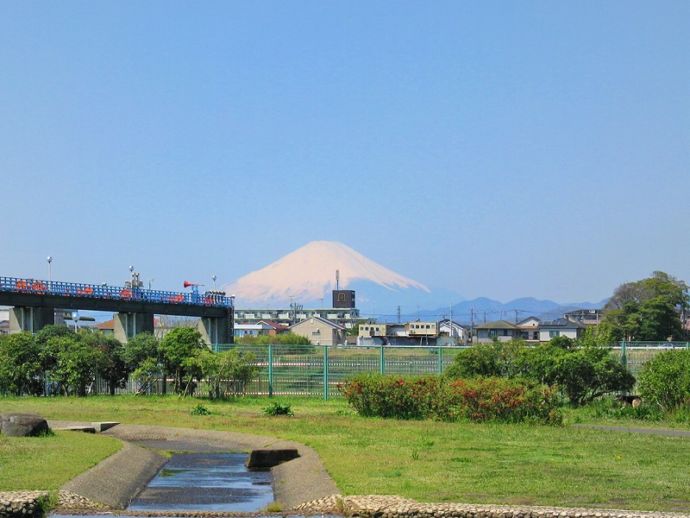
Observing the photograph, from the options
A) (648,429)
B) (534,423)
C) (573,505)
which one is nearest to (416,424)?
(534,423)

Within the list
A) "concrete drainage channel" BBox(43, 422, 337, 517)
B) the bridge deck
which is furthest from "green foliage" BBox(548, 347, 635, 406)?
the bridge deck

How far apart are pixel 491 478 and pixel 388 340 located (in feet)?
439

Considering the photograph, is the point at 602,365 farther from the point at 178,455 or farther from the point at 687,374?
the point at 178,455

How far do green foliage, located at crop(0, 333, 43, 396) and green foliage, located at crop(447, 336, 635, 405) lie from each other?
19115 mm

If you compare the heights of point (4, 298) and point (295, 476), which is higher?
point (4, 298)

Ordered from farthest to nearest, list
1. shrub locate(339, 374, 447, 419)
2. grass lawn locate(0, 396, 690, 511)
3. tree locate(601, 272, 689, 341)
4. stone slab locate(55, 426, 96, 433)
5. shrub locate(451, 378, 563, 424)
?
1. tree locate(601, 272, 689, 341)
2. shrub locate(339, 374, 447, 419)
3. shrub locate(451, 378, 563, 424)
4. stone slab locate(55, 426, 96, 433)
5. grass lawn locate(0, 396, 690, 511)

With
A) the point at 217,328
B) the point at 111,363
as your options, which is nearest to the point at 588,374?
the point at 111,363

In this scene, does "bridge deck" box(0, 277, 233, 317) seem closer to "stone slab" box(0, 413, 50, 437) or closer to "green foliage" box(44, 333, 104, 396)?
"green foliage" box(44, 333, 104, 396)

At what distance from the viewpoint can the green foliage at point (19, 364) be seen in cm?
4606

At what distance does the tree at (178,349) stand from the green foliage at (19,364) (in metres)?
5.53

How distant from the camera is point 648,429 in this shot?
28984 millimetres

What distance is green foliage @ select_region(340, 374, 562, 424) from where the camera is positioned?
30250 mm

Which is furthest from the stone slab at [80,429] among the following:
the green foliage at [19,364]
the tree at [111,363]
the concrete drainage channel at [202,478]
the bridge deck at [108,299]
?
the bridge deck at [108,299]

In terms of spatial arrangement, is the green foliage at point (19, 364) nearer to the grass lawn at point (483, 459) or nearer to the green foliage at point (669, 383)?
the grass lawn at point (483, 459)
